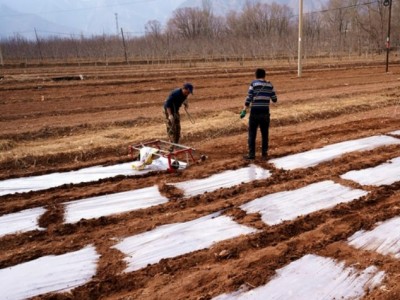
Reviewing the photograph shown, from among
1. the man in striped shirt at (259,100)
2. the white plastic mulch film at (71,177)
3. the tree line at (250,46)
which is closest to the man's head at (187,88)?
the man in striped shirt at (259,100)

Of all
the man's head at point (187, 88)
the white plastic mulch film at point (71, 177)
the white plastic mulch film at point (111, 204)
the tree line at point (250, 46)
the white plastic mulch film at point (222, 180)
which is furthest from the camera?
the tree line at point (250, 46)

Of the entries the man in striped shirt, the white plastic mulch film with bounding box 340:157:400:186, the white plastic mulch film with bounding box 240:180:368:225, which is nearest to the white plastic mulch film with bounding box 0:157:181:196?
the man in striped shirt

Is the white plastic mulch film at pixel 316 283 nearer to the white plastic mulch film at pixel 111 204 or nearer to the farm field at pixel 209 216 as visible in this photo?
the farm field at pixel 209 216

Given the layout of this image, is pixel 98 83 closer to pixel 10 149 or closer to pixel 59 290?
pixel 10 149

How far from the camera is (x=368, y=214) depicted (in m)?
5.50

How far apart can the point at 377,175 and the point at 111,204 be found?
439 centimetres

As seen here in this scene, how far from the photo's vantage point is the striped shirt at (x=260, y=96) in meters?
7.70

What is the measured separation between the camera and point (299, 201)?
19.9 feet

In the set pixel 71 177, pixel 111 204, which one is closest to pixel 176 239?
pixel 111 204

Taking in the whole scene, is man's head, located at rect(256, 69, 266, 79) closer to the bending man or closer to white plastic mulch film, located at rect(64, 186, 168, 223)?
the bending man

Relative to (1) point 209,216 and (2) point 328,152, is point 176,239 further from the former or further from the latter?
(2) point 328,152

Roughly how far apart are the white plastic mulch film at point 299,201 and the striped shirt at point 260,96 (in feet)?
6.24

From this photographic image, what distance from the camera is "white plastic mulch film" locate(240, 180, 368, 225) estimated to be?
18.7 ft

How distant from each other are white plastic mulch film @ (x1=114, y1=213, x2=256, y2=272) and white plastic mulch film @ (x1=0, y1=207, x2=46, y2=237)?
1470 mm
